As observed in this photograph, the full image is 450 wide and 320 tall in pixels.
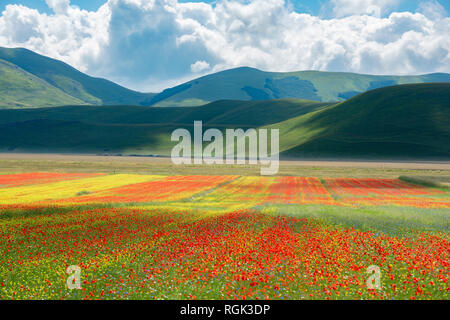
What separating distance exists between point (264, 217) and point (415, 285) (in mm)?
16327

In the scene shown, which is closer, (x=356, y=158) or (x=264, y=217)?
(x=264, y=217)

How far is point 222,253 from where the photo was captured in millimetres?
18953

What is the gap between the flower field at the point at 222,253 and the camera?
46.3 feet

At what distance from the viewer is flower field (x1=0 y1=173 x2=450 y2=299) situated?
14.1 meters

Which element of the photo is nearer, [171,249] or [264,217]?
[171,249]

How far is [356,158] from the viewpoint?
529 feet

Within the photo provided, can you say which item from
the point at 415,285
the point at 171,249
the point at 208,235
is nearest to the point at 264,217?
the point at 208,235
